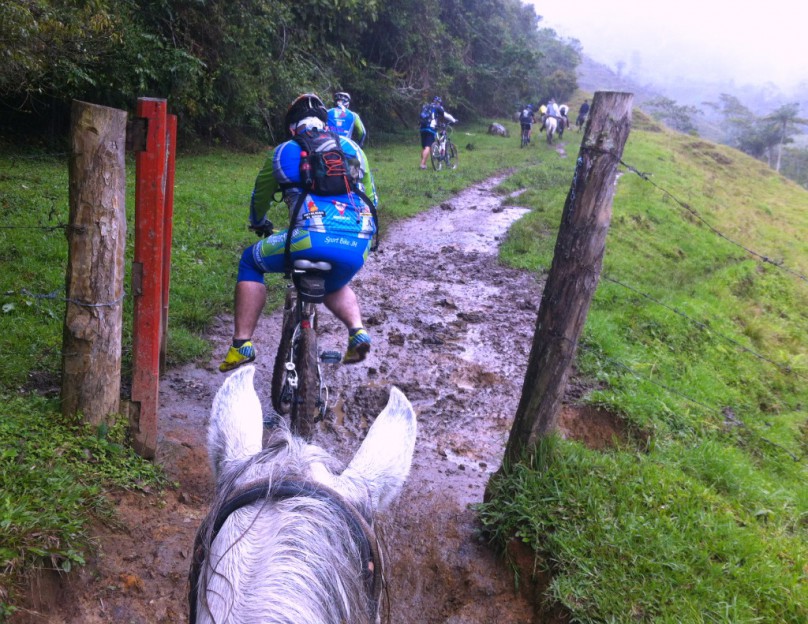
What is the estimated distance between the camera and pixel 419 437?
3.99m

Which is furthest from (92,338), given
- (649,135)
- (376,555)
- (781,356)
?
(649,135)

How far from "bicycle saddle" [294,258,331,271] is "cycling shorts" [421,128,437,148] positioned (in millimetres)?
12228

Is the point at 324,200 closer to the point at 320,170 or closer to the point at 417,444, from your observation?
the point at 320,170

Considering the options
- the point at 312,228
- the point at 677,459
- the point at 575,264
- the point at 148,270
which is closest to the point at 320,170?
the point at 312,228

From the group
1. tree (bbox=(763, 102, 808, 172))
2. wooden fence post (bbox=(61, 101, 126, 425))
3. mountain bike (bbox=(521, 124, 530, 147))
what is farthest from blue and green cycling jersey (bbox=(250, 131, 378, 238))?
tree (bbox=(763, 102, 808, 172))

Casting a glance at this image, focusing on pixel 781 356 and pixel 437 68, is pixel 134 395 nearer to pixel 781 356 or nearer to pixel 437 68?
pixel 781 356

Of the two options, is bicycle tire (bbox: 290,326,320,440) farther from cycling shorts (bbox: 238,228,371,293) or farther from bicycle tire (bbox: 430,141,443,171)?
bicycle tire (bbox: 430,141,443,171)

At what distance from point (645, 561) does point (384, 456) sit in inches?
63.5

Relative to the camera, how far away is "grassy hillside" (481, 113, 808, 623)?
8.50 ft

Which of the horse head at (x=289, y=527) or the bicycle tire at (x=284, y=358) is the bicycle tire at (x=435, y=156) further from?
the horse head at (x=289, y=527)

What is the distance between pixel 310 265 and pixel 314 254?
0.06 meters

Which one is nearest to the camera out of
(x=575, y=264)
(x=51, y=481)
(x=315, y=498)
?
(x=315, y=498)

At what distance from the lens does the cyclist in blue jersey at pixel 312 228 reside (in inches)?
118

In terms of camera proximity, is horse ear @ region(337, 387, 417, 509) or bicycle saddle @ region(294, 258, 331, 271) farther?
bicycle saddle @ region(294, 258, 331, 271)
